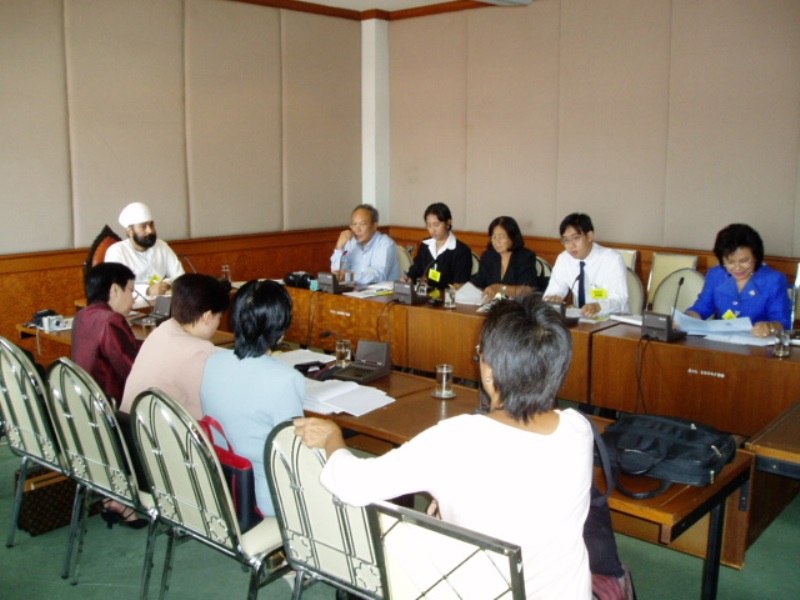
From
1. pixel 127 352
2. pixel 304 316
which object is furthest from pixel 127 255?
pixel 127 352

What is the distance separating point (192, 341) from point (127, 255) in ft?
→ 7.56

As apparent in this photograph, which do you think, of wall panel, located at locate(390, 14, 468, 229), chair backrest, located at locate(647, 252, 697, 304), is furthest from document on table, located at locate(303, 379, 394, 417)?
wall panel, located at locate(390, 14, 468, 229)

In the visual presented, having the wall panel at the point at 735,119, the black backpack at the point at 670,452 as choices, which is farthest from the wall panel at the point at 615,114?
the black backpack at the point at 670,452

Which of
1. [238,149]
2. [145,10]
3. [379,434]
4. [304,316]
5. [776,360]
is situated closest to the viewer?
[379,434]

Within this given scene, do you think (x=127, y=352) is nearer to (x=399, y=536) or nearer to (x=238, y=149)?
(x=399, y=536)

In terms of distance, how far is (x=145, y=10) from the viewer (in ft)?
18.7

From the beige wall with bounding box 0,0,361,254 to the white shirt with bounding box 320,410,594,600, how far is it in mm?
4531

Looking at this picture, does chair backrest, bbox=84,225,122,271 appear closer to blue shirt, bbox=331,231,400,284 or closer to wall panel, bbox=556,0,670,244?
blue shirt, bbox=331,231,400,284

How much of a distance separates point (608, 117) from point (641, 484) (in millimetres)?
4535

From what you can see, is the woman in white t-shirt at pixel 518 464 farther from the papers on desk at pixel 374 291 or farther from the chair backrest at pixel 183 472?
the papers on desk at pixel 374 291

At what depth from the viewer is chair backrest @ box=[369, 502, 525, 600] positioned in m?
1.37

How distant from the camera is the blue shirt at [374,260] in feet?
17.1

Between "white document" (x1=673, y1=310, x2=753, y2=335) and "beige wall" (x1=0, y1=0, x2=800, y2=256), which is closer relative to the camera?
"white document" (x1=673, y1=310, x2=753, y2=335)

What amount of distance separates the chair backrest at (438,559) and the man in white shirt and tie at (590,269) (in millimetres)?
2768
